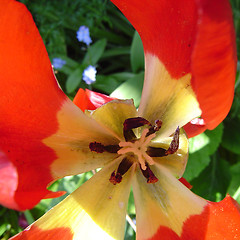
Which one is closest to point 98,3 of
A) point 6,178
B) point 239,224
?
point 239,224

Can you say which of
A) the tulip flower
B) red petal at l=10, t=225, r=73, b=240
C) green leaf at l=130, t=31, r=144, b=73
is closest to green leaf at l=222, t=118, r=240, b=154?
green leaf at l=130, t=31, r=144, b=73

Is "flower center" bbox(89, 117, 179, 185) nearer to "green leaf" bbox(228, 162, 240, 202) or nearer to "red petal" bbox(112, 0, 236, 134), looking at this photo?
"red petal" bbox(112, 0, 236, 134)

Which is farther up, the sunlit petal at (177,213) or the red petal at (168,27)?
the red petal at (168,27)

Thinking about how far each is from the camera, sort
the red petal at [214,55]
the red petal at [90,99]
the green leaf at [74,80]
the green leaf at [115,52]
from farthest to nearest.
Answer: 1. the green leaf at [115,52]
2. the green leaf at [74,80]
3. the red petal at [90,99]
4. the red petal at [214,55]

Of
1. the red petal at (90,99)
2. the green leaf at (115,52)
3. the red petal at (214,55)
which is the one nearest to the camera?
the red petal at (214,55)

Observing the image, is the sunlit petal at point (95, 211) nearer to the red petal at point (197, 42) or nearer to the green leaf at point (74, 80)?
the red petal at point (197, 42)

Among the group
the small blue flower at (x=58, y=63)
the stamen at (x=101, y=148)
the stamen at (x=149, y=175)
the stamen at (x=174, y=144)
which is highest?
the small blue flower at (x=58, y=63)

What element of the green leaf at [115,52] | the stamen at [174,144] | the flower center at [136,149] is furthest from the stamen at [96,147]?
the green leaf at [115,52]
